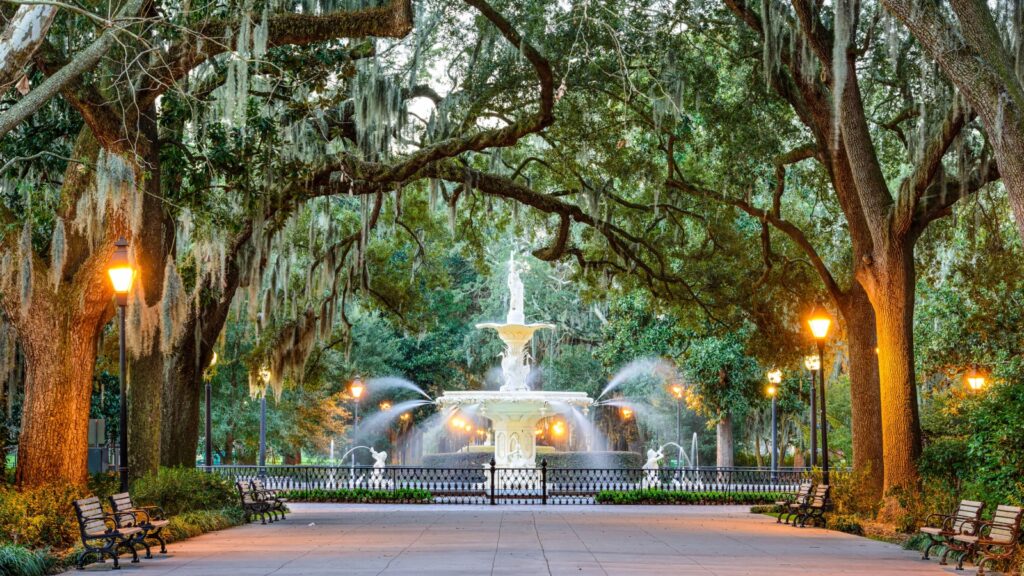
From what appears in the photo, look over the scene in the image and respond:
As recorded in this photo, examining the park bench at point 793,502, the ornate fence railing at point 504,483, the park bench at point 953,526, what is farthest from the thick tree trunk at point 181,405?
the park bench at point 953,526

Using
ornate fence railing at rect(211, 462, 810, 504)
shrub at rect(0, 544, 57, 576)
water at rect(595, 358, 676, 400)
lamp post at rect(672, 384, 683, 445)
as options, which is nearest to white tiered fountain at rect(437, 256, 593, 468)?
ornate fence railing at rect(211, 462, 810, 504)

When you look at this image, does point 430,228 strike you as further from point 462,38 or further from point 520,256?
point 520,256

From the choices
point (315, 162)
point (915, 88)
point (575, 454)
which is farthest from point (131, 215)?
point (575, 454)

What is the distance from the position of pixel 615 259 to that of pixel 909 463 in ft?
32.0

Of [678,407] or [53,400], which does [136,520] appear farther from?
[678,407]

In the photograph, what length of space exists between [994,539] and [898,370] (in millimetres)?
6004

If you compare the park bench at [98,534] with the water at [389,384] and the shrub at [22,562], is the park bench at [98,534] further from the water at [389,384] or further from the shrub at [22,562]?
the water at [389,384]

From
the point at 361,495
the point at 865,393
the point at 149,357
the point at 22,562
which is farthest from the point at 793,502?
the point at 22,562

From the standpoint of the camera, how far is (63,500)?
14.0m

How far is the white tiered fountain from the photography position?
1293 inches

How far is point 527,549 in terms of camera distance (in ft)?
47.1

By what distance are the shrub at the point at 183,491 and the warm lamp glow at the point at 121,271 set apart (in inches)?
143

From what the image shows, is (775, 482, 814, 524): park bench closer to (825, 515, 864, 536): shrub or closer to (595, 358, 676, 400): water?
(825, 515, 864, 536): shrub

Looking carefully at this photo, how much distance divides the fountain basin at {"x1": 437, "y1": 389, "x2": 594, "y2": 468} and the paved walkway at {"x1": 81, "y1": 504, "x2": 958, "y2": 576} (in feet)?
34.2
